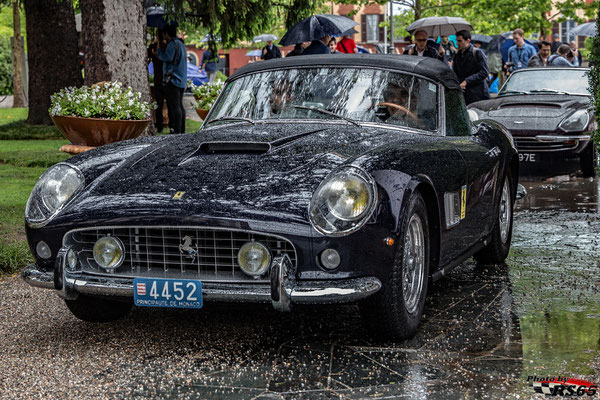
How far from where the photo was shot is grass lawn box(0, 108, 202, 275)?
6578 mm

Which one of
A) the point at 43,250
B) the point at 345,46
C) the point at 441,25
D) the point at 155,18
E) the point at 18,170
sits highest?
the point at 155,18

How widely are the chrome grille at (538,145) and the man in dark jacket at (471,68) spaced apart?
1643mm

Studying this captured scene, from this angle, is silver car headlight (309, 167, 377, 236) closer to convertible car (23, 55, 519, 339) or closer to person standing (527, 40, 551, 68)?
convertible car (23, 55, 519, 339)

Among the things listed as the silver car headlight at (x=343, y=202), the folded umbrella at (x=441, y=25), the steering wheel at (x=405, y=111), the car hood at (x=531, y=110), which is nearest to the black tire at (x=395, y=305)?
the silver car headlight at (x=343, y=202)

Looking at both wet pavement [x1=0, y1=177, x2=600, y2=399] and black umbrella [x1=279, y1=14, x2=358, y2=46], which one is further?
black umbrella [x1=279, y1=14, x2=358, y2=46]

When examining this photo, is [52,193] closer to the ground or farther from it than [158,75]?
farther from it

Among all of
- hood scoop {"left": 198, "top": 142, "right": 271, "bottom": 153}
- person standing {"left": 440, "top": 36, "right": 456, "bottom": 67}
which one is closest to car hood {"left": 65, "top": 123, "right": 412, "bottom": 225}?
hood scoop {"left": 198, "top": 142, "right": 271, "bottom": 153}

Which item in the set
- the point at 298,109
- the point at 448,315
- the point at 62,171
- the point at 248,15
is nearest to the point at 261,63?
the point at 298,109

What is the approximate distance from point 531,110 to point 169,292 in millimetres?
8949

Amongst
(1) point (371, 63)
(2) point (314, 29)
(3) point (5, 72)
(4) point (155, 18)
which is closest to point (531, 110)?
(2) point (314, 29)

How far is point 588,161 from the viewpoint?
11.8 m

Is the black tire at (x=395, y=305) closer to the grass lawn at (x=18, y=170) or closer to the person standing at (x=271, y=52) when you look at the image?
the grass lawn at (x=18, y=170)

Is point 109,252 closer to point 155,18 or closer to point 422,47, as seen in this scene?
point 422,47

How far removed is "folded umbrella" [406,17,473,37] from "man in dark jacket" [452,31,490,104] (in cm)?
471
